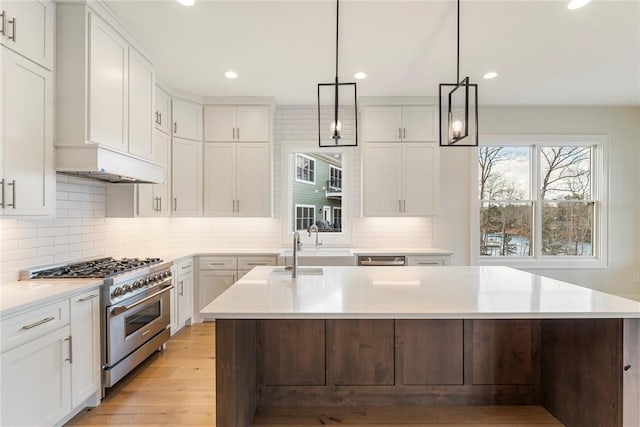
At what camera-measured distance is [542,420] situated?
85.4 inches

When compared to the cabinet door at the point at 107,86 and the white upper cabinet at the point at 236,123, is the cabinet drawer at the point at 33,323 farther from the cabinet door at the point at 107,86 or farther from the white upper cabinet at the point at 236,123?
the white upper cabinet at the point at 236,123

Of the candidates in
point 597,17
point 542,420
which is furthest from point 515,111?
point 542,420

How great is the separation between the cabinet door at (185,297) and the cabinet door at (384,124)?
2813mm

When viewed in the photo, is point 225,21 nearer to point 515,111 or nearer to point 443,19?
point 443,19

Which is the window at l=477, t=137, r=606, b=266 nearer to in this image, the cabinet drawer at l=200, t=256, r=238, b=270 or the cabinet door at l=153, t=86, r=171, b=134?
the cabinet drawer at l=200, t=256, r=238, b=270

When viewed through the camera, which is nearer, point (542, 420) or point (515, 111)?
point (542, 420)

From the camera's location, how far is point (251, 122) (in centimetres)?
437

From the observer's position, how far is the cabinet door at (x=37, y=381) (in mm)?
1710

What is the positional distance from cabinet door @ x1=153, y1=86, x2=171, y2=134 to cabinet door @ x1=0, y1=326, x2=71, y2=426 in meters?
2.49

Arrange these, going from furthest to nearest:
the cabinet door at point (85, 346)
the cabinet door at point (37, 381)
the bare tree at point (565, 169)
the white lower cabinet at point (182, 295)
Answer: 1. the bare tree at point (565, 169)
2. the white lower cabinet at point (182, 295)
3. the cabinet door at point (85, 346)
4. the cabinet door at point (37, 381)

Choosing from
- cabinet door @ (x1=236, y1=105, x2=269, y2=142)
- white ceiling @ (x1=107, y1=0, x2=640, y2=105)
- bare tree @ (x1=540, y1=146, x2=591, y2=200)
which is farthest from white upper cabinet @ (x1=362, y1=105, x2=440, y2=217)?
bare tree @ (x1=540, y1=146, x2=591, y2=200)

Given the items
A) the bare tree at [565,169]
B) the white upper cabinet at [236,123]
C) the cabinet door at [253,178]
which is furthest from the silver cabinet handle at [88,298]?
the bare tree at [565,169]

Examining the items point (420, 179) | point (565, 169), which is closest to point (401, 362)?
point (420, 179)

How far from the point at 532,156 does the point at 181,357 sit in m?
5.08
